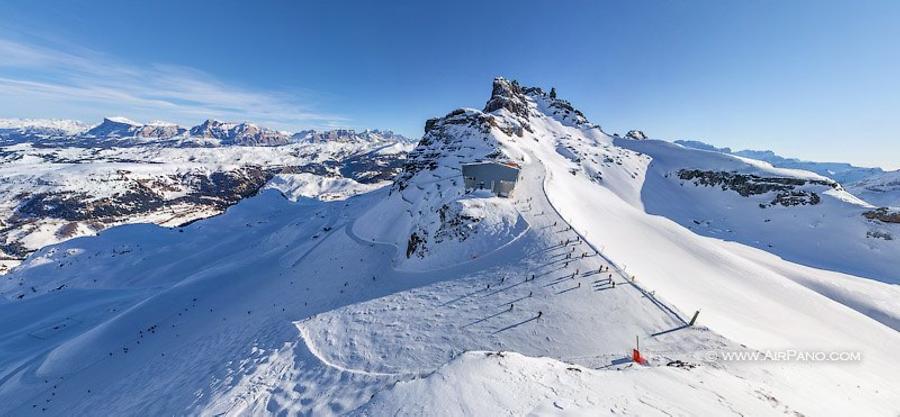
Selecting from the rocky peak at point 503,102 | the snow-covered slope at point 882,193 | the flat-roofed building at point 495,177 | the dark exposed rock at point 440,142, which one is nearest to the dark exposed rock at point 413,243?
the flat-roofed building at point 495,177

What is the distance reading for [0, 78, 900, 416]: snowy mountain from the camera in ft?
39.3

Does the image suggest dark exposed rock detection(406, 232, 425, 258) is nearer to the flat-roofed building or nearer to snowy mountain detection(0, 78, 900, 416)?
snowy mountain detection(0, 78, 900, 416)

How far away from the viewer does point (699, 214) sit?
5322 centimetres

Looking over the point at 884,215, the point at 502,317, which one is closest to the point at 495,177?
the point at 502,317

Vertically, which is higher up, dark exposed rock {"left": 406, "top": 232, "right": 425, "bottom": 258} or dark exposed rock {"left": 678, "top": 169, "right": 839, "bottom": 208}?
dark exposed rock {"left": 678, "top": 169, "right": 839, "bottom": 208}

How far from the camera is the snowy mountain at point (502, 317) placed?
12.0m

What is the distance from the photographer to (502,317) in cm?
1784

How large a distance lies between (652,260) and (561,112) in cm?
10160

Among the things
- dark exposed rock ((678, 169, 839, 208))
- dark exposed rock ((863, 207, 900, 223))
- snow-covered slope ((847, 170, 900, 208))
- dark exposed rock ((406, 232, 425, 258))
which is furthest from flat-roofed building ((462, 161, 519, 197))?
snow-covered slope ((847, 170, 900, 208))

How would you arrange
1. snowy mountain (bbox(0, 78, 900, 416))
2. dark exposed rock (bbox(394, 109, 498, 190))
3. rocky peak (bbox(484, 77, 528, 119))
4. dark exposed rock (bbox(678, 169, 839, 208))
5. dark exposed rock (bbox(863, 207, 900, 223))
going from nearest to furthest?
snowy mountain (bbox(0, 78, 900, 416)) < dark exposed rock (bbox(863, 207, 900, 223)) < dark exposed rock (bbox(678, 169, 839, 208)) < dark exposed rock (bbox(394, 109, 498, 190)) < rocky peak (bbox(484, 77, 528, 119))

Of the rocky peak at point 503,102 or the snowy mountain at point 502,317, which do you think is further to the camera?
the rocky peak at point 503,102

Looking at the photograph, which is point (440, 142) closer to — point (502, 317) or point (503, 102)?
point (503, 102)

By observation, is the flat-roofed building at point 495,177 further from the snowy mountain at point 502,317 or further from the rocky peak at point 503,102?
the rocky peak at point 503,102

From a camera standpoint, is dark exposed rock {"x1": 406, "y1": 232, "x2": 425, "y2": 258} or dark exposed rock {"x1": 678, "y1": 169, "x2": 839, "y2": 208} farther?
dark exposed rock {"x1": 678, "y1": 169, "x2": 839, "y2": 208}
